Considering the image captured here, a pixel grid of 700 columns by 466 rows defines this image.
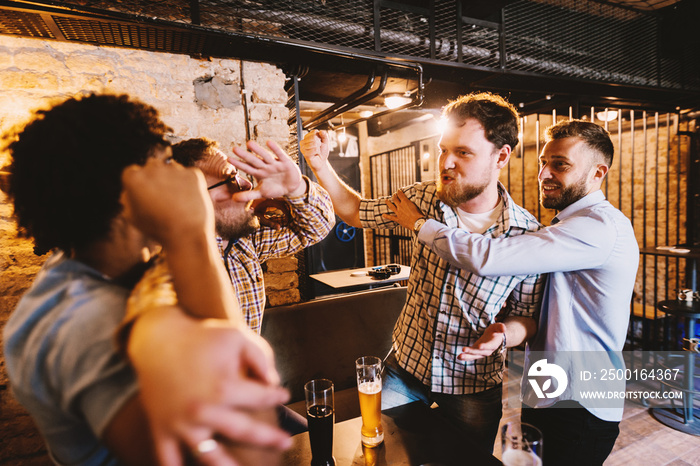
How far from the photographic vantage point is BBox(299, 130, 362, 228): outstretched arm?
1.76 m

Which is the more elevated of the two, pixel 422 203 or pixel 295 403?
pixel 422 203

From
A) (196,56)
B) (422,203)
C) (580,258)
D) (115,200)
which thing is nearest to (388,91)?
(196,56)

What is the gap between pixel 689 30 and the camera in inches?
155

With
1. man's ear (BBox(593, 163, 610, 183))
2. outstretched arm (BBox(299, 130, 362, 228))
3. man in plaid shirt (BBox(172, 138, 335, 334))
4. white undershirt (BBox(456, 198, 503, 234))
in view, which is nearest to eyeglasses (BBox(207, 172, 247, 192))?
man in plaid shirt (BBox(172, 138, 335, 334))

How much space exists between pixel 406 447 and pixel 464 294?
28.1 inches

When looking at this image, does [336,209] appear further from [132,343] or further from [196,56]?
[132,343]

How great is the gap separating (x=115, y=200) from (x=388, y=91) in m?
4.09

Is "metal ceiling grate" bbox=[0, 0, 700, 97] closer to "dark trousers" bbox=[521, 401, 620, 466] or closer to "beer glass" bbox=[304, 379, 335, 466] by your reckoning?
"beer glass" bbox=[304, 379, 335, 466]

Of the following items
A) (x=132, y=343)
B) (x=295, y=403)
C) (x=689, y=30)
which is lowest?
(x=295, y=403)

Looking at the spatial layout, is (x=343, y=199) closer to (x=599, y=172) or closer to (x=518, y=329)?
(x=518, y=329)

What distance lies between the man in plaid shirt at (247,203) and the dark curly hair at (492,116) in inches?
32.0

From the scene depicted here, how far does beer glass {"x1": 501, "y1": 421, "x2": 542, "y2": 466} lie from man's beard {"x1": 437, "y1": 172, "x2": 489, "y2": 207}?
102cm

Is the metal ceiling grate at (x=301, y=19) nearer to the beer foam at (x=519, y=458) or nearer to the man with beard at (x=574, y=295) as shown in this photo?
the man with beard at (x=574, y=295)

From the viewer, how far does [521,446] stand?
3.10 feet
